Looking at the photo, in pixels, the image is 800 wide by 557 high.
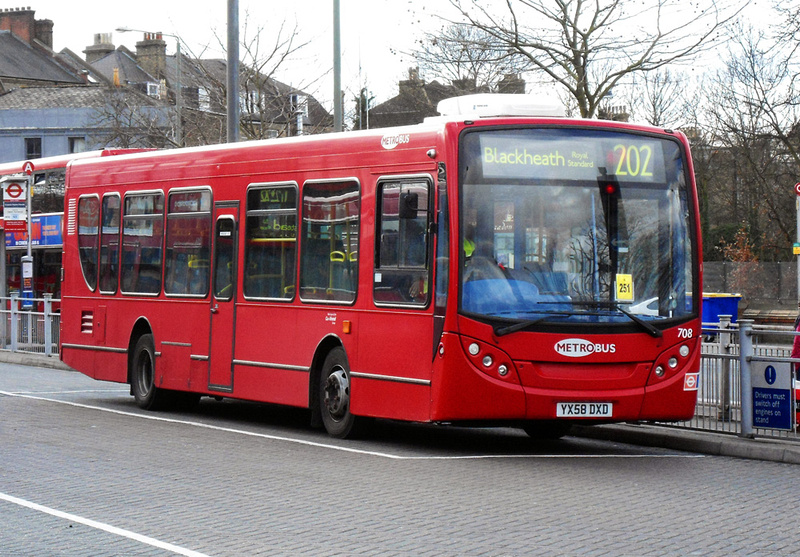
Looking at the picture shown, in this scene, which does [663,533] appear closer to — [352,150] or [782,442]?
[782,442]

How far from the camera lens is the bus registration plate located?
11.1 metres

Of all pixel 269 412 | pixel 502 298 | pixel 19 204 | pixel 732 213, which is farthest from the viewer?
pixel 732 213

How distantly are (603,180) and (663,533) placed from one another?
14.7ft

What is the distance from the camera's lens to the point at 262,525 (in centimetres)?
782

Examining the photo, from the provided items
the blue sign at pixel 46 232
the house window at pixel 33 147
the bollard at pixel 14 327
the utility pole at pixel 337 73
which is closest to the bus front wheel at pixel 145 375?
the utility pole at pixel 337 73

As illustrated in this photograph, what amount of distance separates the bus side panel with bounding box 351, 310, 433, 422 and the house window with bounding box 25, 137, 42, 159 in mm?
60939

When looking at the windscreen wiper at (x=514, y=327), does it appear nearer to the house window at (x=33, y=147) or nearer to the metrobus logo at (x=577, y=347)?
the metrobus logo at (x=577, y=347)

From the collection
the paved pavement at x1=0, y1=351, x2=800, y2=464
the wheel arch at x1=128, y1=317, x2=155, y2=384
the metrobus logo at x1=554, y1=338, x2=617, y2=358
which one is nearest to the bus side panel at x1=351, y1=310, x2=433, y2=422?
the metrobus logo at x1=554, y1=338, x2=617, y2=358

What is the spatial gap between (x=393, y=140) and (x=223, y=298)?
11.6 ft

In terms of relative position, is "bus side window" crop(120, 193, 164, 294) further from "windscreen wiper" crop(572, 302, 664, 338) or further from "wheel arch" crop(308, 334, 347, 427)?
"windscreen wiper" crop(572, 302, 664, 338)

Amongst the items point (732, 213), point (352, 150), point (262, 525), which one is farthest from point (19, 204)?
point (732, 213)

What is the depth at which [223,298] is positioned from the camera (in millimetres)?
14547

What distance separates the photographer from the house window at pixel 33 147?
69.6 metres

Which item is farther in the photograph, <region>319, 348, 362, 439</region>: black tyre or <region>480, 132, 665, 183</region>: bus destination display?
<region>319, 348, 362, 439</region>: black tyre
